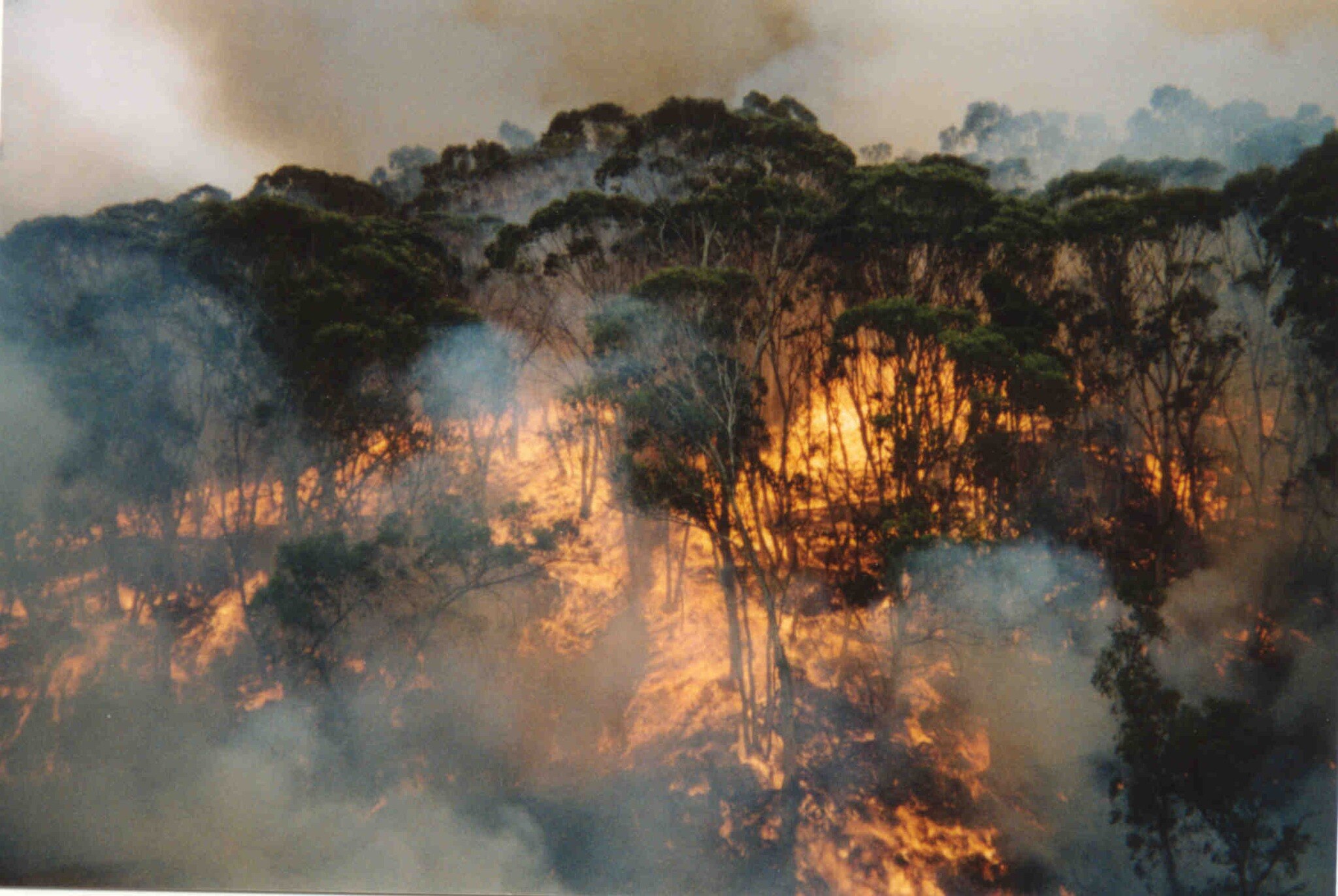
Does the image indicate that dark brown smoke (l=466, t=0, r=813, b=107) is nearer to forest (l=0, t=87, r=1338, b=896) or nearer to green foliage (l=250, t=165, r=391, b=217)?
forest (l=0, t=87, r=1338, b=896)

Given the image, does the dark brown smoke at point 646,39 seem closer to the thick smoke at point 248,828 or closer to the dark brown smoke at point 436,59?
the dark brown smoke at point 436,59

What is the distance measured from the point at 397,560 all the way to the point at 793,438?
13.4ft

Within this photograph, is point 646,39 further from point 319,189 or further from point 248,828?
point 248,828

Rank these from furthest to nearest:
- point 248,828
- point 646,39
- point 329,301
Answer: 1. point 329,301
2. point 646,39
3. point 248,828

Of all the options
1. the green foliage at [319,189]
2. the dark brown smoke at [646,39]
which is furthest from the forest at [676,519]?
the dark brown smoke at [646,39]

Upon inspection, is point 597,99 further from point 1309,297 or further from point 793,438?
point 1309,297

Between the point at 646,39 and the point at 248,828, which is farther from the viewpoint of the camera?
the point at 646,39

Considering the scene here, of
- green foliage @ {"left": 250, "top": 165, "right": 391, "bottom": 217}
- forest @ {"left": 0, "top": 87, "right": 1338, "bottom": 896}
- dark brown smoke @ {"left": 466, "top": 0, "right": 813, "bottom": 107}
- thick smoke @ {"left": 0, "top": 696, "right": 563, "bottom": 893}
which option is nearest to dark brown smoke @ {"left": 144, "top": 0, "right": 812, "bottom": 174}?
dark brown smoke @ {"left": 466, "top": 0, "right": 813, "bottom": 107}

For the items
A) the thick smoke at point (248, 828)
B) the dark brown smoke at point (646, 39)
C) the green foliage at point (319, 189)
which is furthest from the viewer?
the green foliage at point (319, 189)

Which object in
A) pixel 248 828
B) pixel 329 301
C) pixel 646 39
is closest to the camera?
pixel 248 828

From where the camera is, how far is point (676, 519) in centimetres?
579

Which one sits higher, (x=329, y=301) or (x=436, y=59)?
(x=436, y=59)

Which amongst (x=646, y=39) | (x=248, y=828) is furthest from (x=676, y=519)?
(x=248, y=828)

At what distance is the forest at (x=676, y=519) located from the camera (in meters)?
5.09
